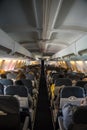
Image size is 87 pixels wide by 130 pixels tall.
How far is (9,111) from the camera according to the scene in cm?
396

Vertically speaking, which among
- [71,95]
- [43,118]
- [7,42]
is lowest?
[43,118]

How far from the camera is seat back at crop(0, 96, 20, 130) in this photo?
396cm

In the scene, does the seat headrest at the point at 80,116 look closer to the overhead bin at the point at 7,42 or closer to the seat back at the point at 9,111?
the seat back at the point at 9,111

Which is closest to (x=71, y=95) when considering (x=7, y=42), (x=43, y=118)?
(x=43, y=118)

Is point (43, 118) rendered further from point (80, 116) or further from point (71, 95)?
point (80, 116)

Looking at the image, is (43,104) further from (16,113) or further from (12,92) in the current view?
(16,113)

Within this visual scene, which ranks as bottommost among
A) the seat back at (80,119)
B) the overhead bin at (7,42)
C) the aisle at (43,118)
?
the aisle at (43,118)

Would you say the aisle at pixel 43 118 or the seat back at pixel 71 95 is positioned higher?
the seat back at pixel 71 95

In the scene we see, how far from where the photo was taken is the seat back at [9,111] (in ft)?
13.0

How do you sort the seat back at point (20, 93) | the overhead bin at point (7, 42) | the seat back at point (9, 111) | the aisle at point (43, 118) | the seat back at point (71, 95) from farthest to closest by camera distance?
the overhead bin at point (7, 42)
the aisle at point (43, 118)
the seat back at point (20, 93)
the seat back at point (71, 95)
the seat back at point (9, 111)

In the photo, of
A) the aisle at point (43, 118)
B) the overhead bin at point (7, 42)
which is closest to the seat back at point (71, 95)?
the aisle at point (43, 118)

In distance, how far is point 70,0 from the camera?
167 inches

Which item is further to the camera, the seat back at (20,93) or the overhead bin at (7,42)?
the overhead bin at (7,42)

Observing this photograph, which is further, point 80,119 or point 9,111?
point 9,111
